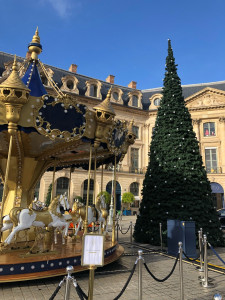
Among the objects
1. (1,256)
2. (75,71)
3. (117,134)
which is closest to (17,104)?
(117,134)

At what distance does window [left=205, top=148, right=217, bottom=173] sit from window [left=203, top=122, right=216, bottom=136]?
2538 mm

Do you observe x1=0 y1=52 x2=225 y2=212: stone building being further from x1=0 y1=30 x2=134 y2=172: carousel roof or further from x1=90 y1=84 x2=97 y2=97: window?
x1=0 y1=30 x2=134 y2=172: carousel roof

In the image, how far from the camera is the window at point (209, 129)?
37.2 m

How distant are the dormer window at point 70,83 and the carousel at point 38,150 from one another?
24.3 meters

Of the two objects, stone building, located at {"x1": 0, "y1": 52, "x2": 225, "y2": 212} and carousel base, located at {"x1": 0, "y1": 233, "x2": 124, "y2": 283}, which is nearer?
carousel base, located at {"x1": 0, "y1": 233, "x2": 124, "y2": 283}

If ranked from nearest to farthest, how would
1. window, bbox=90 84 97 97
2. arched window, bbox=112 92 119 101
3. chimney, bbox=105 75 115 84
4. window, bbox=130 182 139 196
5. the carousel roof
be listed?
the carousel roof
window, bbox=90 84 97 97
window, bbox=130 182 139 196
arched window, bbox=112 92 119 101
chimney, bbox=105 75 115 84

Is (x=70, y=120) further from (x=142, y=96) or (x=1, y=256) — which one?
(x=142, y=96)

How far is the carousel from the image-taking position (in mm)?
5801

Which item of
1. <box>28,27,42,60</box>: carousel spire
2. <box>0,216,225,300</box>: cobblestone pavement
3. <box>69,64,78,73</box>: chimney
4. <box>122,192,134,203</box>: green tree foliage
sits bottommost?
<box>0,216,225,300</box>: cobblestone pavement

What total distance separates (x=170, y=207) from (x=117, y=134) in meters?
5.13

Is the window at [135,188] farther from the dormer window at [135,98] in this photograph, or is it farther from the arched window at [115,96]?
the arched window at [115,96]

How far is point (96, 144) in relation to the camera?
724 centimetres

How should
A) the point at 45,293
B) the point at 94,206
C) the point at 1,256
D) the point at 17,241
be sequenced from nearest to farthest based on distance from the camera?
the point at 45,293, the point at 1,256, the point at 17,241, the point at 94,206

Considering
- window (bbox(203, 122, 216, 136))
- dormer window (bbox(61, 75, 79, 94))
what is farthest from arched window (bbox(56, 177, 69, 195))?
window (bbox(203, 122, 216, 136))
